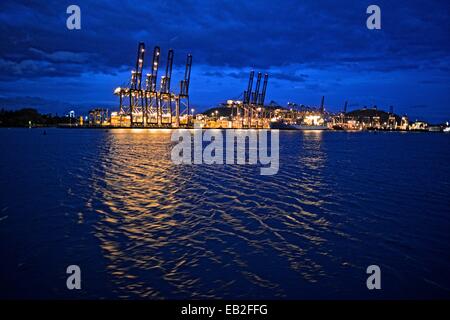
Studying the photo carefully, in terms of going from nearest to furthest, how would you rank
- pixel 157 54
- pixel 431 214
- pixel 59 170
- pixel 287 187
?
pixel 431 214
pixel 287 187
pixel 59 170
pixel 157 54

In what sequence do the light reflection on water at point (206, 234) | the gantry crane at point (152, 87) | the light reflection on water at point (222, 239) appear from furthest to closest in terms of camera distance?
the gantry crane at point (152, 87) → the light reflection on water at point (206, 234) → the light reflection on water at point (222, 239)

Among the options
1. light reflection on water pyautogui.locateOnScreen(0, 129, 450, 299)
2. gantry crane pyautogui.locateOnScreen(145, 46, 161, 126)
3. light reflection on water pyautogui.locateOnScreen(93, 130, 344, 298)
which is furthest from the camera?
gantry crane pyautogui.locateOnScreen(145, 46, 161, 126)

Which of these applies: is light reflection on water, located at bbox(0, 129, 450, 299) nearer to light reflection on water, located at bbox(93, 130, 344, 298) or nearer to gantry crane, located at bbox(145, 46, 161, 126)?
light reflection on water, located at bbox(93, 130, 344, 298)

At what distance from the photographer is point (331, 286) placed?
21.2 ft

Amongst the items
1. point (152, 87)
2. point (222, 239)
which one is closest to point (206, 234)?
point (222, 239)

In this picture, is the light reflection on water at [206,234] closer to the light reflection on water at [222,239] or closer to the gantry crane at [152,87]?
the light reflection on water at [222,239]

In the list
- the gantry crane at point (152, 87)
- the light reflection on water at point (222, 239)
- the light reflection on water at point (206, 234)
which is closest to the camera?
the light reflection on water at point (222, 239)

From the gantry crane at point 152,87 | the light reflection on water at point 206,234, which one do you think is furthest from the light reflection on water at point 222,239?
the gantry crane at point 152,87

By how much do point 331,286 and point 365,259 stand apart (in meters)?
1.60

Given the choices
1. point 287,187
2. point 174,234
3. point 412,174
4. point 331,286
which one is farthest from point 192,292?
point 412,174

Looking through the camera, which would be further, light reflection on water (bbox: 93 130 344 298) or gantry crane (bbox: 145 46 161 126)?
gantry crane (bbox: 145 46 161 126)

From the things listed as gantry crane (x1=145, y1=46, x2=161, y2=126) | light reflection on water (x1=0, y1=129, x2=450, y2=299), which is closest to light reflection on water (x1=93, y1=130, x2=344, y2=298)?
light reflection on water (x1=0, y1=129, x2=450, y2=299)

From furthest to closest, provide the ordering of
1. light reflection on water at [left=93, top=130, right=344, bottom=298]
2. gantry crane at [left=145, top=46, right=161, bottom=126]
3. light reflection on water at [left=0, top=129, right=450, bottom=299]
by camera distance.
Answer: gantry crane at [left=145, top=46, right=161, bottom=126] < light reflection on water at [left=93, top=130, right=344, bottom=298] < light reflection on water at [left=0, top=129, right=450, bottom=299]
